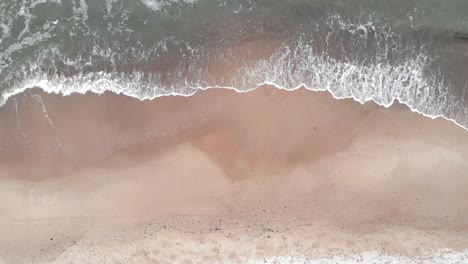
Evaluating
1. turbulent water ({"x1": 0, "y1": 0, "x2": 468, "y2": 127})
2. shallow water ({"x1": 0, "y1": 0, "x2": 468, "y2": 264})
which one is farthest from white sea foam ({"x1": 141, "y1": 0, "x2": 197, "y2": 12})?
shallow water ({"x1": 0, "y1": 0, "x2": 468, "y2": 264})

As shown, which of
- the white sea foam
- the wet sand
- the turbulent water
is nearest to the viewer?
the wet sand

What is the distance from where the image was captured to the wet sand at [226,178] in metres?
13.5

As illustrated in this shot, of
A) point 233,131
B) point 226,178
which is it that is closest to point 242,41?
point 233,131

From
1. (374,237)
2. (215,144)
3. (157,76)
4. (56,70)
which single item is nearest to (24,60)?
(56,70)

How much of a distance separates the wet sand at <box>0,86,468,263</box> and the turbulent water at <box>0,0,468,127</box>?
498mm

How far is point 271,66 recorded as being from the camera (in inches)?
550

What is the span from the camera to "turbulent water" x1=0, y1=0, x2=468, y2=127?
45.8 ft

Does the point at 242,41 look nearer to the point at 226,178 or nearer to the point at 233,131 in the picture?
the point at 233,131

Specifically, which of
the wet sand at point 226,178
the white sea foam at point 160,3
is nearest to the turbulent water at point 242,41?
the white sea foam at point 160,3

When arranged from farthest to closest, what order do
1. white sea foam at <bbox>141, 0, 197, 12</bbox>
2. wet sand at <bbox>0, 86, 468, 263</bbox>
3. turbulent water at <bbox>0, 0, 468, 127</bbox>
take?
white sea foam at <bbox>141, 0, 197, 12</bbox>
turbulent water at <bbox>0, 0, 468, 127</bbox>
wet sand at <bbox>0, 86, 468, 263</bbox>

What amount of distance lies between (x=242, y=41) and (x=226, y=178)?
162 inches

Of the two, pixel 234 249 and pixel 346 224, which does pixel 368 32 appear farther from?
pixel 234 249

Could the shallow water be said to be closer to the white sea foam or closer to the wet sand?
the wet sand

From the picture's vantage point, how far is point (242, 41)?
14.0 meters
